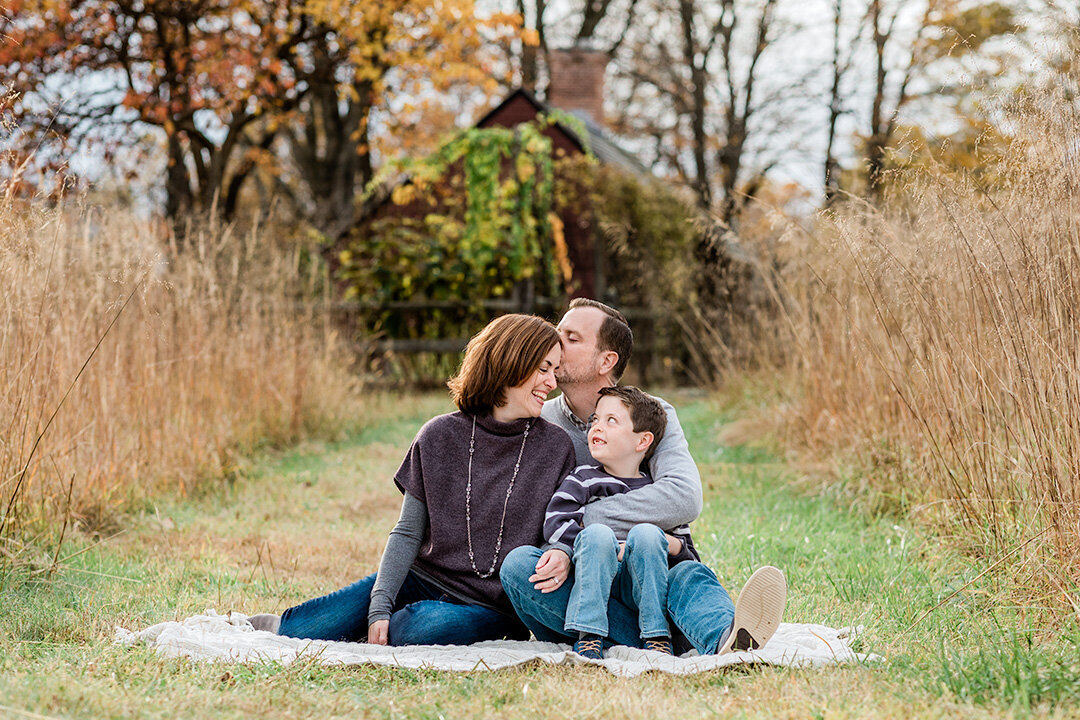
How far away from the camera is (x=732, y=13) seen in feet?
61.1

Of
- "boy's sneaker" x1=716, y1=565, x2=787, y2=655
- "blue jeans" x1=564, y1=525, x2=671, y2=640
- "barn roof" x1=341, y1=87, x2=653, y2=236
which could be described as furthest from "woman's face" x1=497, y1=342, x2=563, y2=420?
"barn roof" x1=341, y1=87, x2=653, y2=236

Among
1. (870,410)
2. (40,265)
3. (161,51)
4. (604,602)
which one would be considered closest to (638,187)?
(161,51)

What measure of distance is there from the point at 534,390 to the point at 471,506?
0.40 meters

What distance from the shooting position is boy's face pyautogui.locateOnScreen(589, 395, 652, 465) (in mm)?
3146

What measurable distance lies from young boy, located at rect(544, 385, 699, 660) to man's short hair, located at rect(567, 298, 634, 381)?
20cm

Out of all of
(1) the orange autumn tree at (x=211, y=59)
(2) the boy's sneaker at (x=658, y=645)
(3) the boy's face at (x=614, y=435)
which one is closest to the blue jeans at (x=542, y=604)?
(2) the boy's sneaker at (x=658, y=645)

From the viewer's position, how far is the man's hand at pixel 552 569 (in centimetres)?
293

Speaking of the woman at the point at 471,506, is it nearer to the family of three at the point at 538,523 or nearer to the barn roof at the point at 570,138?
the family of three at the point at 538,523

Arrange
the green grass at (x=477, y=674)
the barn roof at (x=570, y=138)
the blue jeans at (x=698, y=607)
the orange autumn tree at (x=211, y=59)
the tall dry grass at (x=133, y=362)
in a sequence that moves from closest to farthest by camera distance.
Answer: the green grass at (x=477, y=674), the blue jeans at (x=698, y=607), the tall dry grass at (x=133, y=362), the orange autumn tree at (x=211, y=59), the barn roof at (x=570, y=138)

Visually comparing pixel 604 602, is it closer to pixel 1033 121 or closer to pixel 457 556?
pixel 457 556

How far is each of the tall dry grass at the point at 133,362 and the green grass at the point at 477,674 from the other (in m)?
0.27

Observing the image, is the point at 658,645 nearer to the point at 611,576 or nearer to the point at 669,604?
the point at 669,604

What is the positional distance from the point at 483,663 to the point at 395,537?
0.54 meters

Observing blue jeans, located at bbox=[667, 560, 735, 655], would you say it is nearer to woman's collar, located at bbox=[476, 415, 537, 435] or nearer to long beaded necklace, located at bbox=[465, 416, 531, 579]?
long beaded necklace, located at bbox=[465, 416, 531, 579]
